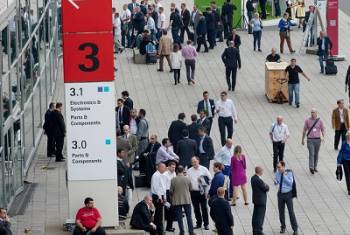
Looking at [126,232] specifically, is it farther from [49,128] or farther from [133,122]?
[49,128]

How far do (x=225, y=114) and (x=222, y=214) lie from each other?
8834mm

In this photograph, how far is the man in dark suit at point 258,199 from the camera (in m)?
30.5

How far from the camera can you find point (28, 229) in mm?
31250

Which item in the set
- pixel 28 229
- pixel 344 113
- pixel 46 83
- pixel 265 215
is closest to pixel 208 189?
pixel 265 215

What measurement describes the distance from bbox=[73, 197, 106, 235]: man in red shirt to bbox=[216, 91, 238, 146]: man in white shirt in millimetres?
8572

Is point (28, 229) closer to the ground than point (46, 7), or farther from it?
closer to the ground

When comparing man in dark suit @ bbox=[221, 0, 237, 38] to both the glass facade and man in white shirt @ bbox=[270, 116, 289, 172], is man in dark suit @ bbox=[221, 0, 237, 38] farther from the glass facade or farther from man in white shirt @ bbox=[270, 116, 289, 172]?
man in white shirt @ bbox=[270, 116, 289, 172]

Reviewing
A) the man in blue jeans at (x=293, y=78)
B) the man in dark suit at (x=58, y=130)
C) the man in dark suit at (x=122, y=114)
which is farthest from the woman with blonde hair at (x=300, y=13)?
the man in dark suit at (x=58, y=130)

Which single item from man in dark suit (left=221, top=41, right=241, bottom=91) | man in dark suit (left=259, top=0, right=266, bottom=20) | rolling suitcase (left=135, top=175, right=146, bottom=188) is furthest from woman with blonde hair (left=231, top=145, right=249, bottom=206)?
man in dark suit (left=259, top=0, right=266, bottom=20)

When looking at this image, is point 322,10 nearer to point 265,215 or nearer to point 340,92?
A: point 340,92

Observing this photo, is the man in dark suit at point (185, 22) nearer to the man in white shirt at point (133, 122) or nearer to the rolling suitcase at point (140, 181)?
the man in white shirt at point (133, 122)

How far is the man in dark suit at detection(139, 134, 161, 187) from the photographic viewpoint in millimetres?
34094

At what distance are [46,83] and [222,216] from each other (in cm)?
1495

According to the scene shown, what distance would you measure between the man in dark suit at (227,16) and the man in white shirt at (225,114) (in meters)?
15.8
